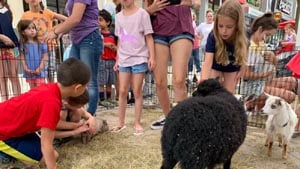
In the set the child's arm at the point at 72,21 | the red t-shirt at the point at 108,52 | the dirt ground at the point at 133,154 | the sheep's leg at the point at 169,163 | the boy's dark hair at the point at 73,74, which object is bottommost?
the dirt ground at the point at 133,154

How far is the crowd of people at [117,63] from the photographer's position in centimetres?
179

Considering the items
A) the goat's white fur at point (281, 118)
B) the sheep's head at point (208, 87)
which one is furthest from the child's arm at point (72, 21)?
the goat's white fur at point (281, 118)

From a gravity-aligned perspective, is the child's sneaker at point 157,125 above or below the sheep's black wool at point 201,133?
below

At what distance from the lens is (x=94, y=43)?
2500 millimetres

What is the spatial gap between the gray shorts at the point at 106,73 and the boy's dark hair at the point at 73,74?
6.16 feet

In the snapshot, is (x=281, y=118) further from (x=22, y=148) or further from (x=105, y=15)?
(x=105, y=15)

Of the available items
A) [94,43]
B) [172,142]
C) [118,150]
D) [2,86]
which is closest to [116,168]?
[118,150]

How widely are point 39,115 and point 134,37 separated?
110cm

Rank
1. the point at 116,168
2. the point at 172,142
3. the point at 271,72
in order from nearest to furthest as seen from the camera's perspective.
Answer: the point at 172,142 < the point at 116,168 < the point at 271,72

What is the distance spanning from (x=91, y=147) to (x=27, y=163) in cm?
50

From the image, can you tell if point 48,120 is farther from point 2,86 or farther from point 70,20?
point 2,86

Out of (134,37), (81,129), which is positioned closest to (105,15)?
(134,37)

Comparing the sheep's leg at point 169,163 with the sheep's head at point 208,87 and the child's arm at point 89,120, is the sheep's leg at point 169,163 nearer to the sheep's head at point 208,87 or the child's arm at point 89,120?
the sheep's head at point 208,87

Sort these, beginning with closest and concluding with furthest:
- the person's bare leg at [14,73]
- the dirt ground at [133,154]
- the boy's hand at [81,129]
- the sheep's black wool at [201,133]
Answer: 1. the sheep's black wool at [201,133]
2. the dirt ground at [133,154]
3. the boy's hand at [81,129]
4. the person's bare leg at [14,73]
